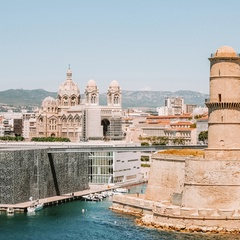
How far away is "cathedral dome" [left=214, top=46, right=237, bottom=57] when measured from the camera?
183 ft

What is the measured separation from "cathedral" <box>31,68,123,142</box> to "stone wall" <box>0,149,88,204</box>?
72107mm

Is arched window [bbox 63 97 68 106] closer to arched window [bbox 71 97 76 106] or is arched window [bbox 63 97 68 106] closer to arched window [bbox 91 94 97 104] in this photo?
arched window [bbox 71 97 76 106]

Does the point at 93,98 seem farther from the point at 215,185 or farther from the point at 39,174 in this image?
the point at 215,185

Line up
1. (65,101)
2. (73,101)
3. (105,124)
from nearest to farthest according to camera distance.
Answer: (105,124) < (65,101) < (73,101)

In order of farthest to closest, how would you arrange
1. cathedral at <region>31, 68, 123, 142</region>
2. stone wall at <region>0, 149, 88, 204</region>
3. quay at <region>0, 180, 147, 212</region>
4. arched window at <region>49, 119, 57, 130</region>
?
arched window at <region>49, 119, 57, 130</region>
cathedral at <region>31, 68, 123, 142</region>
stone wall at <region>0, 149, 88, 204</region>
quay at <region>0, 180, 147, 212</region>

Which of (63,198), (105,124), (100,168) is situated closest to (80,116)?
(105,124)

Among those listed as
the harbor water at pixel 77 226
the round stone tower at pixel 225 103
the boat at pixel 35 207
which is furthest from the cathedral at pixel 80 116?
the round stone tower at pixel 225 103

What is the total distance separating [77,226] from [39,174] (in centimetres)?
1373

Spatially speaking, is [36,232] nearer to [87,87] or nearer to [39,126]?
[87,87]

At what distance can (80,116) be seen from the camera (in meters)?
157

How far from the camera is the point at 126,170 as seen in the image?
88688mm

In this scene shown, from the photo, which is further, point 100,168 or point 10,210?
point 100,168

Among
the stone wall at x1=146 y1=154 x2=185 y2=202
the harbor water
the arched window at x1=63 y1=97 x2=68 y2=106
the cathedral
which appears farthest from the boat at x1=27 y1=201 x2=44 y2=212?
the arched window at x1=63 y1=97 x2=68 y2=106

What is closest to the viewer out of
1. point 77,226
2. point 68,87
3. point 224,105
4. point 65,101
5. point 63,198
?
point 77,226
